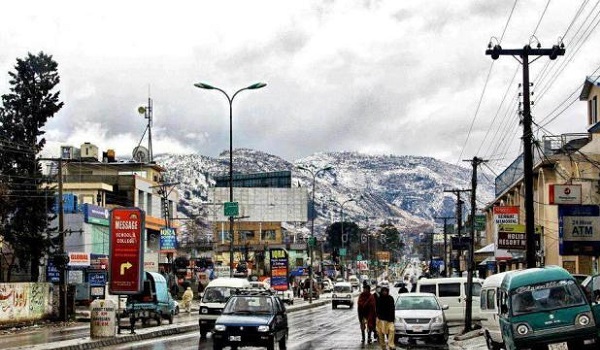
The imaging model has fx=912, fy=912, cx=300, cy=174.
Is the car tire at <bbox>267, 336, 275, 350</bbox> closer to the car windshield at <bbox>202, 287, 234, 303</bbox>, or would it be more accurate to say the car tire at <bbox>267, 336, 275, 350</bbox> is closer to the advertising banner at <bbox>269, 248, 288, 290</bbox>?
the car windshield at <bbox>202, 287, 234, 303</bbox>

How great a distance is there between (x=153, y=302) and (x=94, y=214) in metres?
28.8

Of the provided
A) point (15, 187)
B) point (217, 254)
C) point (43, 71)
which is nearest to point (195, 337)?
point (15, 187)

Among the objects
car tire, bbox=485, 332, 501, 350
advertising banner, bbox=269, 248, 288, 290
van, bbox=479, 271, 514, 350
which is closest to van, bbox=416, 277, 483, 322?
van, bbox=479, 271, 514, 350

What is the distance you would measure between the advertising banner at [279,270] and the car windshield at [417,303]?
36869mm

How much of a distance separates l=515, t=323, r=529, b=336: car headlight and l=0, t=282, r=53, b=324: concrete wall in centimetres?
3289

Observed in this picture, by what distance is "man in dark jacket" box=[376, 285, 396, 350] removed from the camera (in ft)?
86.7

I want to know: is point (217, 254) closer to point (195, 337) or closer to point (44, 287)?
point (44, 287)

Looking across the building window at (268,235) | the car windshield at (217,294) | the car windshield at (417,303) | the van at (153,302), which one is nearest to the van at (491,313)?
the car windshield at (417,303)

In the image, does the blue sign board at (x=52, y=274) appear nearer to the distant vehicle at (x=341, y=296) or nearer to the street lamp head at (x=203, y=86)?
the street lamp head at (x=203, y=86)

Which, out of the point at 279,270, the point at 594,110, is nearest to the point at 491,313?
the point at 594,110

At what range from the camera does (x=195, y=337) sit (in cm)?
3506

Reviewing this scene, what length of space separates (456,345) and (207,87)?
21606mm

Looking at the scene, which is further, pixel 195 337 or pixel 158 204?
pixel 158 204

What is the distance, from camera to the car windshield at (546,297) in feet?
67.9
